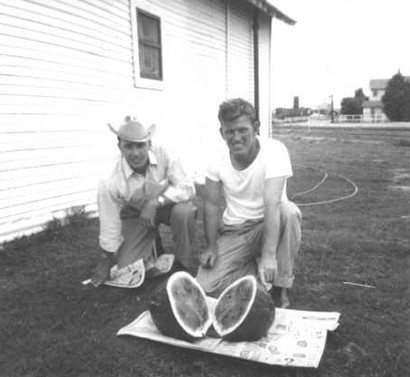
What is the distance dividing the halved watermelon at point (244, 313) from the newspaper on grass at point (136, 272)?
1096 millimetres

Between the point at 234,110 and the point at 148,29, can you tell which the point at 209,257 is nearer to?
the point at 234,110

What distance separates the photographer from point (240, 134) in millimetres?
3146

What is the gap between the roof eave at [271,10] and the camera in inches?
474

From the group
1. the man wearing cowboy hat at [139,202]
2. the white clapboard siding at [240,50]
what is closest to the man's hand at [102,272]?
the man wearing cowboy hat at [139,202]

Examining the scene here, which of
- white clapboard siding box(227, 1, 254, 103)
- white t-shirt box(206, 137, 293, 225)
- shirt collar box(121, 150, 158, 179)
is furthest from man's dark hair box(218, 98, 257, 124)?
white clapboard siding box(227, 1, 254, 103)

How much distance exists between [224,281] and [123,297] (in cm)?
89

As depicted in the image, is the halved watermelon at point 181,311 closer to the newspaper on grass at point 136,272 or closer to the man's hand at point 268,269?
the man's hand at point 268,269

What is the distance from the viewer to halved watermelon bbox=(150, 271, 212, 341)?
9.07 feet

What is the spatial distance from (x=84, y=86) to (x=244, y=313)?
490 cm

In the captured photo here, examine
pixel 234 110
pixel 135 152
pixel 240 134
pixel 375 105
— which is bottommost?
pixel 135 152

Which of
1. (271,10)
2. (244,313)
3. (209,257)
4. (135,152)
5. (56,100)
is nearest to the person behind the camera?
(244,313)

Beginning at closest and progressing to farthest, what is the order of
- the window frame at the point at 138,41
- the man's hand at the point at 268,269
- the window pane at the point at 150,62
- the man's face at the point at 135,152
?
1. the man's hand at the point at 268,269
2. the man's face at the point at 135,152
3. the window frame at the point at 138,41
4. the window pane at the point at 150,62

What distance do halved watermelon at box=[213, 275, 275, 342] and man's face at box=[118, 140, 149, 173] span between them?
52.6 inches

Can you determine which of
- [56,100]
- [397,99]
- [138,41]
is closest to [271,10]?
[138,41]
